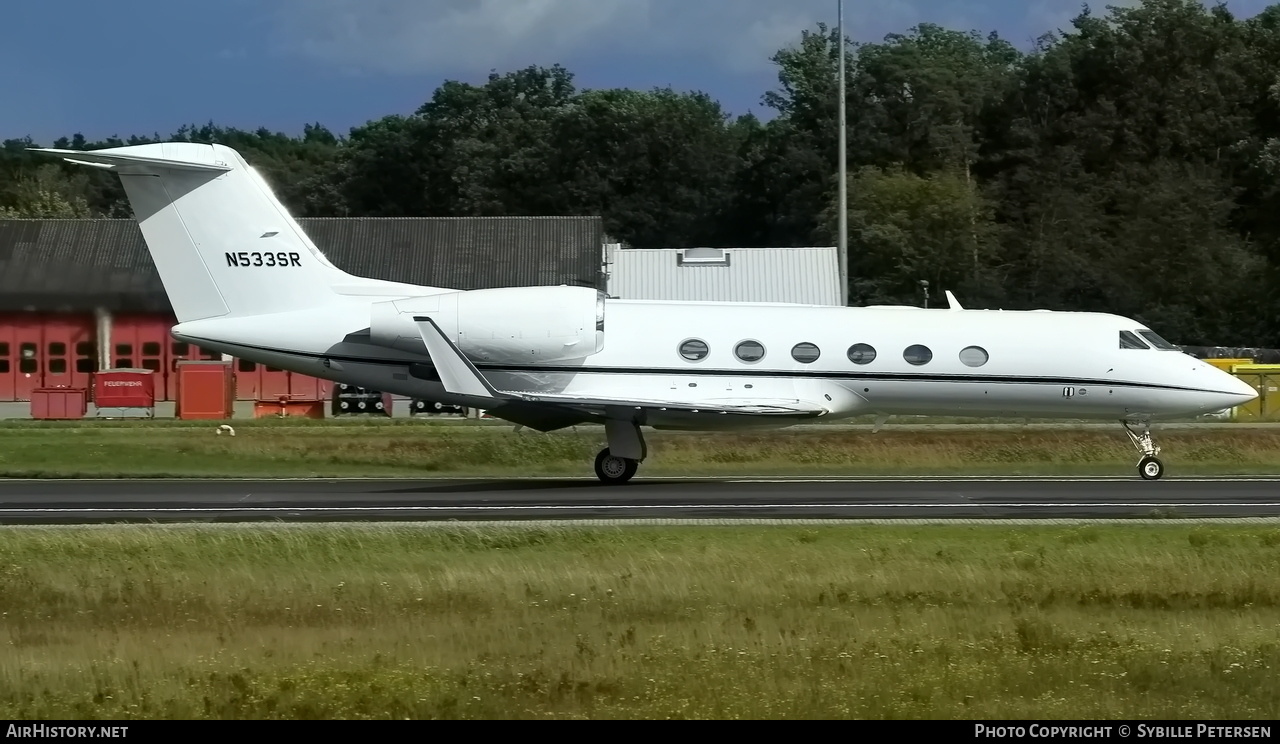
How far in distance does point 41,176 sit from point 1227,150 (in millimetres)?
62472

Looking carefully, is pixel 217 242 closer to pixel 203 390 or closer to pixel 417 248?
pixel 203 390

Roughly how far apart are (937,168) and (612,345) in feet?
187

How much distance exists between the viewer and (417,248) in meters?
53.8

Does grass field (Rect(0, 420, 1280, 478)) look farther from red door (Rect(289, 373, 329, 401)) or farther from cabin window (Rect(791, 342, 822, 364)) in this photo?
red door (Rect(289, 373, 329, 401))

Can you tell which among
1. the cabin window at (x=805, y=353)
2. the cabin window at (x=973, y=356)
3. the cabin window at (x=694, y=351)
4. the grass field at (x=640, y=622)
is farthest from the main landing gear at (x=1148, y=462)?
the grass field at (x=640, y=622)

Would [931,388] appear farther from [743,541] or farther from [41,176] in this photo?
[41,176]

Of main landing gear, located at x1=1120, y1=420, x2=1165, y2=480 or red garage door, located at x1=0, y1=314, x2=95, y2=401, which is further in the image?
red garage door, located at x1=0, y1=314, x2=95, y2=401

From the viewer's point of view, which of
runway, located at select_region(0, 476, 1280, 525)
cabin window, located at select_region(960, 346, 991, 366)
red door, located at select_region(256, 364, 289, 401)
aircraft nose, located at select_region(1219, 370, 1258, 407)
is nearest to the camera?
runway, located at select_region(0, 476, 1280, 525)

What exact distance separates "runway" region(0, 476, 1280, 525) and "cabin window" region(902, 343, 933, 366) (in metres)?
1.94

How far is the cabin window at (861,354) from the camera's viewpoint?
24.5m

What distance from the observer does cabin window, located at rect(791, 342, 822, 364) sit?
24359 mm

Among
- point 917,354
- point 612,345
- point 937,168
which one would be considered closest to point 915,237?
point 937,168

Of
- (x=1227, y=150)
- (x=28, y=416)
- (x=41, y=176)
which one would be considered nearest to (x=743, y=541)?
(x=28, y=416)

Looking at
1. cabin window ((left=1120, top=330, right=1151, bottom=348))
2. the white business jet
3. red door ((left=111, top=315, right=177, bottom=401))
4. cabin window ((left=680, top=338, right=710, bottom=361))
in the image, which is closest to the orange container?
red door ((left=111, top=315, right=177, bottom=401))
